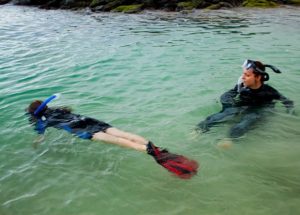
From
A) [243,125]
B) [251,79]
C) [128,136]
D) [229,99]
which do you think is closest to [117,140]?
[128,136]

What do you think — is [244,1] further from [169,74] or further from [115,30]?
[169,74]

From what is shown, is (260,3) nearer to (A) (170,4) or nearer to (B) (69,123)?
(A) (170,4)

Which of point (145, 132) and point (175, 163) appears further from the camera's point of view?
point (145, 132)

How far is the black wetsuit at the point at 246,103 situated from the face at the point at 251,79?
94 millimetres

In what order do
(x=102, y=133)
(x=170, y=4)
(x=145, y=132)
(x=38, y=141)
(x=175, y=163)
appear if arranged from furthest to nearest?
(x=170, y=4), (x=145, y=132), (x=38, y=141), (x=102, y=133), (x=175, y=163)

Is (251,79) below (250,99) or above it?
above

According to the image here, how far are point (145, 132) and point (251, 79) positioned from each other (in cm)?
265

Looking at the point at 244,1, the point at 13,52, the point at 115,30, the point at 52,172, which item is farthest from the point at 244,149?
the point at 244,1

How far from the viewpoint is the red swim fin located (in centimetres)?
556

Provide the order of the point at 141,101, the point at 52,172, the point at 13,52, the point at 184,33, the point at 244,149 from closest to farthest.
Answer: the point at 52,172
the point at 244,149
the point at 141,101
the point at 13,52
the point at 184,33

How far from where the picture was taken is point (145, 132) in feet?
25.0

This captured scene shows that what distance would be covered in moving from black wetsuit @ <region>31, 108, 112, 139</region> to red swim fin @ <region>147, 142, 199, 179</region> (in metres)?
1.39

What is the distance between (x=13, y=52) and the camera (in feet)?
54.5

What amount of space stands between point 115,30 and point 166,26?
365 cm
